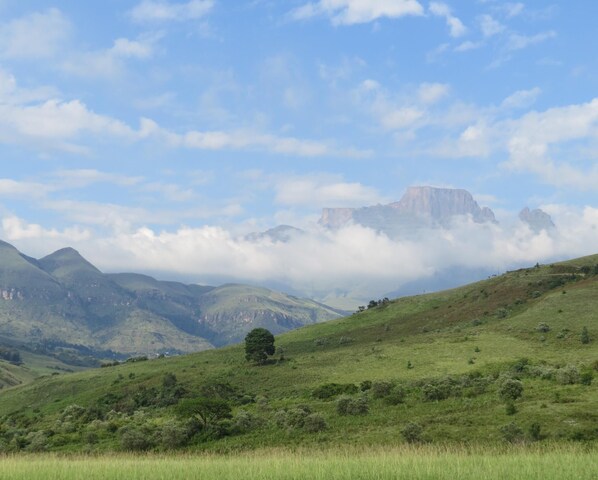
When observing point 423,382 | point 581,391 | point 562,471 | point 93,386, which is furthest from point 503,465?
→ point 93,386

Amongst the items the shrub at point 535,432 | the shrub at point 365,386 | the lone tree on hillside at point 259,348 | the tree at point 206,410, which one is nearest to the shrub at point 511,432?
the shrub at point 535,432

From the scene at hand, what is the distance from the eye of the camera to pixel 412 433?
38781mm

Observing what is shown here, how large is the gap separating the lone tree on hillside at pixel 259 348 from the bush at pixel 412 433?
7311 cm

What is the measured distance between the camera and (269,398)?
7719 cm

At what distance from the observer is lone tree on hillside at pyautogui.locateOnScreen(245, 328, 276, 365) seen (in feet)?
365

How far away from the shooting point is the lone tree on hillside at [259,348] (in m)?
111

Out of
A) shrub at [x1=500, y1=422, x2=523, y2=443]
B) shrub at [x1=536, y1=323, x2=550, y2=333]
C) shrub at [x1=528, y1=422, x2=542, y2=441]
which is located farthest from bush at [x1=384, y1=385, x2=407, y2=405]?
shrub at [x1=536, y1=323, x2=550, y2=333]

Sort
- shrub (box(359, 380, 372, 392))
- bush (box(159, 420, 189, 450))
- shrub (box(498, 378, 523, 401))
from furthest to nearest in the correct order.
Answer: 1. shrub (box(359, 380, 372, 392))
2. shrub (box(498, 378, 523, 401))
3. bush (box(159, 420, 189, 450))

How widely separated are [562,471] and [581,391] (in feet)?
120

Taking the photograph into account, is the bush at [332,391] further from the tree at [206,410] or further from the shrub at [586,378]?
the shrub at [586,378]

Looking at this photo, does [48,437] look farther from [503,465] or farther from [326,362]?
[503,465]

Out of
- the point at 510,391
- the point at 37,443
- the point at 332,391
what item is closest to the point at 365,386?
the point at 332,391

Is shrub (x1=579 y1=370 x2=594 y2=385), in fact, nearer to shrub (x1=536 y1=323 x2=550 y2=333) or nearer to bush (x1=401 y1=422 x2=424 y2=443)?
bush (x1=401 y1=422 x2=424 y2=443)

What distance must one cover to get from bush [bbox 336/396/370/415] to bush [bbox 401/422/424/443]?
Answer: 13311 mm
